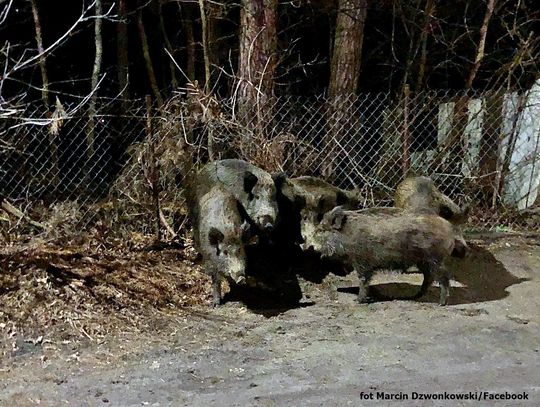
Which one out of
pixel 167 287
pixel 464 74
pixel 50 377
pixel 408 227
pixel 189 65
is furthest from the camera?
pixel 464 74

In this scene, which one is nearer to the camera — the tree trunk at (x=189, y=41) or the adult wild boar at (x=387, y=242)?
the adult wild boar at (x=387, y=242)

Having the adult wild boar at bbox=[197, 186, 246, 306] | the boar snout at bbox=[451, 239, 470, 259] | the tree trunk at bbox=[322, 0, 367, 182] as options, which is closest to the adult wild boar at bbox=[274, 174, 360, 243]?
the adult wild boar at bbox=[197, 186, 246, 306]

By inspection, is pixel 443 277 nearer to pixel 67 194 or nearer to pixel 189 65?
pixel 67 194

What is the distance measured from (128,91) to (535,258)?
223 inches

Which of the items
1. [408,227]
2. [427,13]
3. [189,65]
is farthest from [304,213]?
[427,13]

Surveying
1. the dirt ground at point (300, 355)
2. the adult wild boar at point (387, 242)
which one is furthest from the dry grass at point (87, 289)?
the adult wild boar at point (387, 242)

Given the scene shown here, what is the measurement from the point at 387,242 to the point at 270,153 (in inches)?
80.9

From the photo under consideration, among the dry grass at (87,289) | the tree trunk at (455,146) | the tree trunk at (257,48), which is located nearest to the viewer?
the dry grass at (87,289)

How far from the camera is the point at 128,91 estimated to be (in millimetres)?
9445

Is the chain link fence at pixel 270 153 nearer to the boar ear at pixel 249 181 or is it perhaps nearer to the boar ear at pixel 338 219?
the boar ear at pixel 249 181

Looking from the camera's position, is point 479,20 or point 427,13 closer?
point 427,13

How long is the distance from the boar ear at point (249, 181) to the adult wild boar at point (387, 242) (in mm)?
764

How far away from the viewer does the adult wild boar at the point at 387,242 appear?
5.58 metres

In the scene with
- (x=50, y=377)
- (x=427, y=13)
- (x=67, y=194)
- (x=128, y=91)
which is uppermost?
(x=427, y=13)
